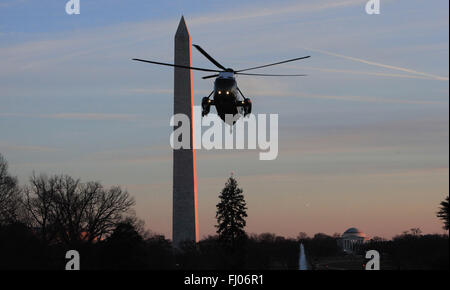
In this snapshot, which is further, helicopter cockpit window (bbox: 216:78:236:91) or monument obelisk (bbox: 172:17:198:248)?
monument obelisk (bbox: 172:17:198:248)

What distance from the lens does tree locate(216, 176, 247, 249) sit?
10456 centimetres

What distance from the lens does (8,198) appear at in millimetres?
100688

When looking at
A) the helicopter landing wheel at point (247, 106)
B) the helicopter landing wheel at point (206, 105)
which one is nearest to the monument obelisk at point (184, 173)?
the helicopter landing wheel at point (206, 105)

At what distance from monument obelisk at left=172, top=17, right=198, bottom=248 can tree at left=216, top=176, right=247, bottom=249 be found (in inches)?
405

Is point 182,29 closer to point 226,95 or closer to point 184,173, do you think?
point 184,173

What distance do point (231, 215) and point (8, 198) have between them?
27274 millimetres

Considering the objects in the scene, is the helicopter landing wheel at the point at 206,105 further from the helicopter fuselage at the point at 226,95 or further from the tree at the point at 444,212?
the tree at the point at 444,212

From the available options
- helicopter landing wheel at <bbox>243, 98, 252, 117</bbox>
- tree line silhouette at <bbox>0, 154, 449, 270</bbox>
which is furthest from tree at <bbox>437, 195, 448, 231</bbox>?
helicopter landing wheel at <bbox>243, 98, 252, 117</bbox>

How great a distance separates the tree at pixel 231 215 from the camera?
105m

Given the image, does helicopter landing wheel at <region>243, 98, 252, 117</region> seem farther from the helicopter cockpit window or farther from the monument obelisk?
the monument obelisk

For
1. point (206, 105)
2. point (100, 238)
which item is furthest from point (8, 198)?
point (206, 105)

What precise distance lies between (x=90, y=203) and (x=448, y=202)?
43.2m

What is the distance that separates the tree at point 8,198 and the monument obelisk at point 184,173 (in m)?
18.4
